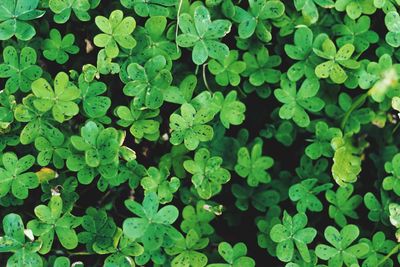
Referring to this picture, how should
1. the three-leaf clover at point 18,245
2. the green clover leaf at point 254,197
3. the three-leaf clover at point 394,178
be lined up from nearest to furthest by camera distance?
the three-leaf clover at point 18,245 < the three-leaf clover at point 394,178 < the green clover leaf at point 254,197

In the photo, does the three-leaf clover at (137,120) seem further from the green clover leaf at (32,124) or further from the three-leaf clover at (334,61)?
the three-leaf clover at (334,61)

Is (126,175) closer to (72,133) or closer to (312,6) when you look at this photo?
(72,133)

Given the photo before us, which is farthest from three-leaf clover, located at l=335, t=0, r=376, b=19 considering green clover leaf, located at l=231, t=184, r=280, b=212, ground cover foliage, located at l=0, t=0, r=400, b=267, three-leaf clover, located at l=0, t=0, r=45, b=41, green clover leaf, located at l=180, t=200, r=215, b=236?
three-leaf clover, located at l=0, t=0, r=45, b=41

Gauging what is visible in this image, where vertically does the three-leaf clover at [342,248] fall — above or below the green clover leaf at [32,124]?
below

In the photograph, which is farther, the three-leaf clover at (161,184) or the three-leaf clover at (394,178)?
the three-leaf clover at (394,178)

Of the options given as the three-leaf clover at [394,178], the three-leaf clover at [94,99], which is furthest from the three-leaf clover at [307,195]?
the three-leaf clover at [94,99]

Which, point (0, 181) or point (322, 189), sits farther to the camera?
point (322, 189)

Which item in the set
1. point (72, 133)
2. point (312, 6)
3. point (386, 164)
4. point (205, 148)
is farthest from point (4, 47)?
point (386, 164)
